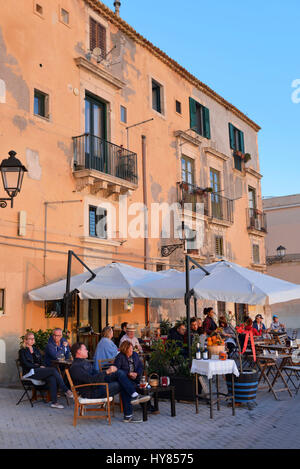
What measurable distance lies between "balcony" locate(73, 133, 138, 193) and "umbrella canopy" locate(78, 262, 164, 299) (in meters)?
3.41

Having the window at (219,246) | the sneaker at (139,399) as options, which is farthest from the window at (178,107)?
the sneaker at (139,399)

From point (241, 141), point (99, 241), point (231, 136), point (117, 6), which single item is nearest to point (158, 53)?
point (117, 6)

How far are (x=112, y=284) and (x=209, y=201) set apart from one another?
10.6 meters

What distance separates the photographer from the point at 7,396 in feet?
31.0

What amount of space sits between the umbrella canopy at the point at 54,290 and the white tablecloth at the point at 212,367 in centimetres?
410

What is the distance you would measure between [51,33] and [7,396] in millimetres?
10164

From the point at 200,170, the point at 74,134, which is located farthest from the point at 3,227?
the point at 200,170

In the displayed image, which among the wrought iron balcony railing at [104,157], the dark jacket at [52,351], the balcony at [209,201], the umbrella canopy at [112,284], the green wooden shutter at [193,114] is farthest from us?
the green wooden shutter at [193,114]

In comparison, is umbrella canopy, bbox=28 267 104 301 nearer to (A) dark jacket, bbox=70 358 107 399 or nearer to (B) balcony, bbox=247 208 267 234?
(A) dark jacket, bbox=70 358 107 399

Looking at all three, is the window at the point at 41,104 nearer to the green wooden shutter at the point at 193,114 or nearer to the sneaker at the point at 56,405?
the sneaker at the point at 56,405

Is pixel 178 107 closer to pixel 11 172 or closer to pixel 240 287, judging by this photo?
pixel 240 287

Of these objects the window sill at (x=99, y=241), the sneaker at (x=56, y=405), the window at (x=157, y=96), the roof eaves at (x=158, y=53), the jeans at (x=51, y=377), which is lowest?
the sneaker at (x=56, y=405)

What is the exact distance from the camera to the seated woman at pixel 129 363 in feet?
24.9

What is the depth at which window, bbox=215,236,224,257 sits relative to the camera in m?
21.6
